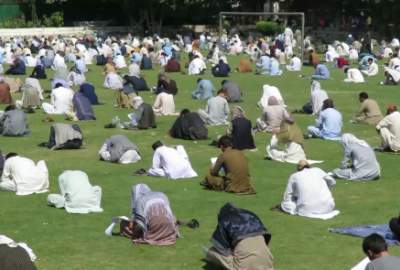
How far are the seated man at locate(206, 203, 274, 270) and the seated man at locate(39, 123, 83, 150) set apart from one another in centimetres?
836

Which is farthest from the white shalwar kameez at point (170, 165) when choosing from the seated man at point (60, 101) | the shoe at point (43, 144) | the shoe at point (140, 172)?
the seated man at point (60, 101)

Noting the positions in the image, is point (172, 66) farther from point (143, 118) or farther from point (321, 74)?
point (143, 118)

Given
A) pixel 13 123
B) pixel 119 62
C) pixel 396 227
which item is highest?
pixel 396 227

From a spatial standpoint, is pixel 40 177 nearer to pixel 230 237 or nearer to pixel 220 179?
pixel 220 179

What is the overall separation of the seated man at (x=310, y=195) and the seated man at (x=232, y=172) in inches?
54.2

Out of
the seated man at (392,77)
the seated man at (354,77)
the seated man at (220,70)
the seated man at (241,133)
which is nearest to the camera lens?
the seated man at (241,133)

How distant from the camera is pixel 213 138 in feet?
61.2

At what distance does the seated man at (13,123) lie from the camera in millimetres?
18547

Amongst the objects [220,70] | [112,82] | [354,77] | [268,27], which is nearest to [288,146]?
[112,82]

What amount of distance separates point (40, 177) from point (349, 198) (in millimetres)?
4892

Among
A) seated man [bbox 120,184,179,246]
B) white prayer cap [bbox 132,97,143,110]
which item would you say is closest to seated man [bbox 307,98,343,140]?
white prayer cap [bbox 132,97,143,110]

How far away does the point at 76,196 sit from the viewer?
12102mm

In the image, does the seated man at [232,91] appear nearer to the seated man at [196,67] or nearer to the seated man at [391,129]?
the seated man at [391,129]

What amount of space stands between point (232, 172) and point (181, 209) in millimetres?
1308
